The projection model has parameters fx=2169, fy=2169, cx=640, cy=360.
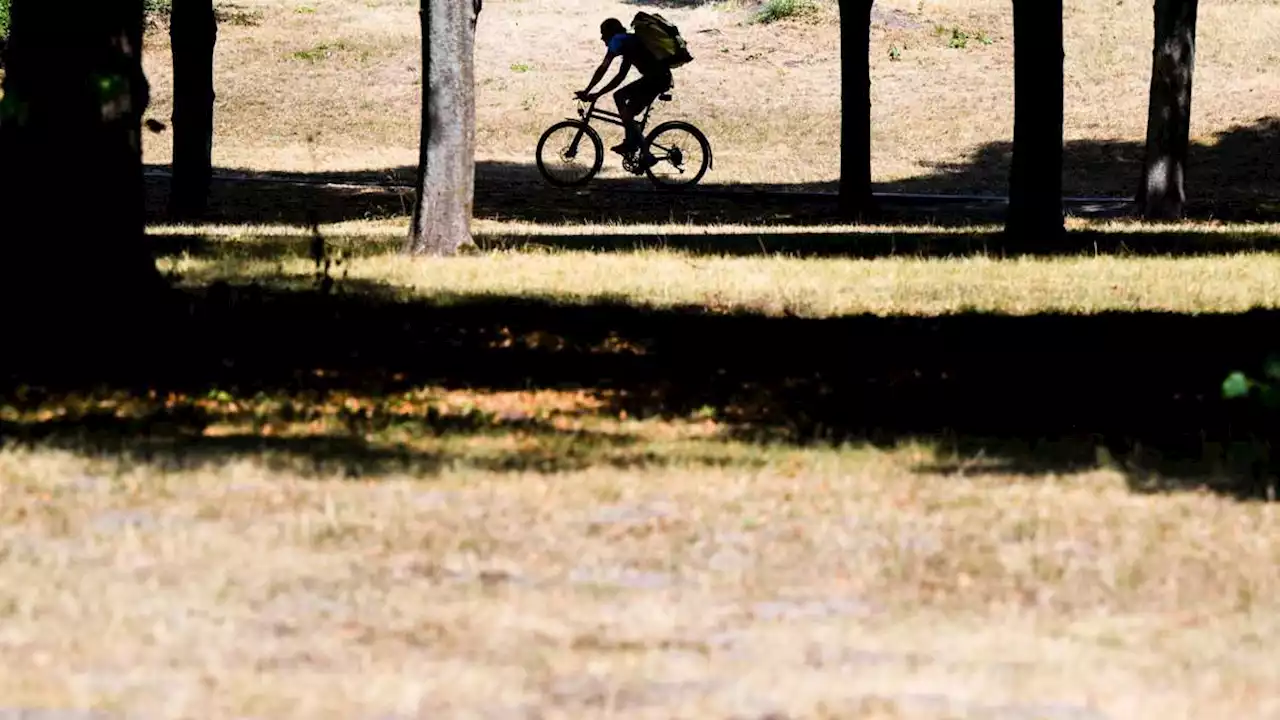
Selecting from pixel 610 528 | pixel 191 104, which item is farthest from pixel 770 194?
pixel 610 528

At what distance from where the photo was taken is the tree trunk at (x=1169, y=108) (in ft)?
75.0

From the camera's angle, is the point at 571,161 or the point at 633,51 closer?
the point at 633,51

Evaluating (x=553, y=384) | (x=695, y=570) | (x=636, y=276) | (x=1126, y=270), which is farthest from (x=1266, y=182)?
(x=695, y=570)

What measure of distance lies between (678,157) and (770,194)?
1.41 m

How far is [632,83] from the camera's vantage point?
25.6m

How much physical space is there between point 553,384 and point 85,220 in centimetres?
261

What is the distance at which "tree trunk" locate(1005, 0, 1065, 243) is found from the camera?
18203 millimetres

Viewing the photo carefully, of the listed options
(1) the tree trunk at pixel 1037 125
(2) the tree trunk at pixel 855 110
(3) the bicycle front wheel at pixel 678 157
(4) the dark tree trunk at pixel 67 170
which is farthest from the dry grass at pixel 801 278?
(3) the bicycle front wheel at pixel 678 157

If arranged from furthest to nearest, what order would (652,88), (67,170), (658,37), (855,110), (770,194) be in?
1. (770,194)
2. (652,88)
3. (855,110)
4. (658,37)
5. (67,170)

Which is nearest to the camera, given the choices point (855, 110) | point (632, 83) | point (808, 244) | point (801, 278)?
point (801, 278)

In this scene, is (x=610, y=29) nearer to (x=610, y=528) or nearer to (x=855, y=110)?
(x=855, y=110)

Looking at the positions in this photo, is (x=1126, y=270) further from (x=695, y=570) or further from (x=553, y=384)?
(x=695, y=570)

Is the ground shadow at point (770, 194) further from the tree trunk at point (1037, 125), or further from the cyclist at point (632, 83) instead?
the tree trunk at point (1037, 125)

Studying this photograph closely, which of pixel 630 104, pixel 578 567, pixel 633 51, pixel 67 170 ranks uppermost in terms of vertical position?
pixel 633 51
